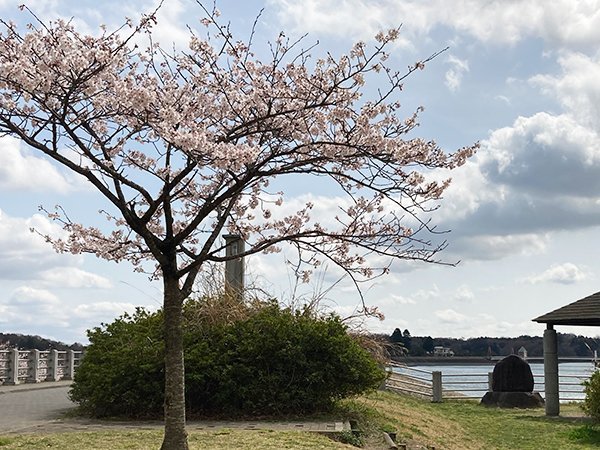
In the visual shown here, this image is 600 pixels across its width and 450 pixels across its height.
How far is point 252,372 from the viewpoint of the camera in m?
13.4

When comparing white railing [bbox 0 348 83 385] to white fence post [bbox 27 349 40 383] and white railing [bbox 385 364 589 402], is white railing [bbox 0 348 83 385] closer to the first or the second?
white fence post [bbox 27 349 40 383]

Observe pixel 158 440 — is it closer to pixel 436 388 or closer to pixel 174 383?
pixel 174 383

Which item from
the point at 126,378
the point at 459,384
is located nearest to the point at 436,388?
the point at 459,384

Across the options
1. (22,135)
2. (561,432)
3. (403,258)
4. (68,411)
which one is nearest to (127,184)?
(22,135)

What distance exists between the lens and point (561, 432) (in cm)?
1583

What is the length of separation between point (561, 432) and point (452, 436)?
283cm

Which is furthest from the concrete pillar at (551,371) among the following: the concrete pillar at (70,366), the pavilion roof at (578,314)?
the concrete pillar at (70,366)

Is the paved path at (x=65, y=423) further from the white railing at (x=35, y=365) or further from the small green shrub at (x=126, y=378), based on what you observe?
the white railing at (x=35, y=365)

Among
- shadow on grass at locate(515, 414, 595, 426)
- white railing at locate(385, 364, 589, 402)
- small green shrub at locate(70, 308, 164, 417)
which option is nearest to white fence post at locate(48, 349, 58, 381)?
white railing at locate(385, 364, 589, 402)

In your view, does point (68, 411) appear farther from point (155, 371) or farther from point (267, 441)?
point (267, 441)

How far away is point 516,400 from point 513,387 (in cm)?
46

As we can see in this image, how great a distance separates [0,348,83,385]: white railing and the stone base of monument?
11540 millimetres

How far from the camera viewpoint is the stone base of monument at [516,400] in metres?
22.0

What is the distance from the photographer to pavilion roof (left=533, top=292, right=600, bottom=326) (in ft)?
62.0
